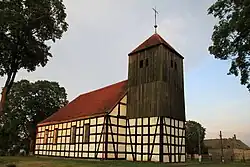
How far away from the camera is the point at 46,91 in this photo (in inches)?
1810

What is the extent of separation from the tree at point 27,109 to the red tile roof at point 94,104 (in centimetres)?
1018

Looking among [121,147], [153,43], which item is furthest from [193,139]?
[153,43]

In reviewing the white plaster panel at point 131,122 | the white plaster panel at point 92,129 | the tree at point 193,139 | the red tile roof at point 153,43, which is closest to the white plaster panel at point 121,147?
the white plaster panel at point 131,122

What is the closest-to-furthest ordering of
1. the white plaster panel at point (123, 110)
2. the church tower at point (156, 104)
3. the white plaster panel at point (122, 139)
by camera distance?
the church tower at point (156, 104) < the white plaster panel at point (122, 139) < the white plaster panel at point (123, 110)

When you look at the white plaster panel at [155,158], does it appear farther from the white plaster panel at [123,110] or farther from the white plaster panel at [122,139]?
the white plaster panel at [123,110]

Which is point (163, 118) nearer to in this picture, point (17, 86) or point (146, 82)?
point (146, 82)

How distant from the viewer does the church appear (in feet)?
79.4

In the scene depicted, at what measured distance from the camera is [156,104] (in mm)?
24500

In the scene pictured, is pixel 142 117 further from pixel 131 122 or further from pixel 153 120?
pixel 131 122

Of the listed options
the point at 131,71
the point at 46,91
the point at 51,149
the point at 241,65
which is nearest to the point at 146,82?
the point at 131,71

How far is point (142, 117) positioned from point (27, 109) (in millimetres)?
25635

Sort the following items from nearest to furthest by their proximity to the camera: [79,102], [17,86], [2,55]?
1. [2,55]
2. [79,102]
3. [17,86]

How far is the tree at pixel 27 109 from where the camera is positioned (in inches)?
1716

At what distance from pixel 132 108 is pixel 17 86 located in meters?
25.8
